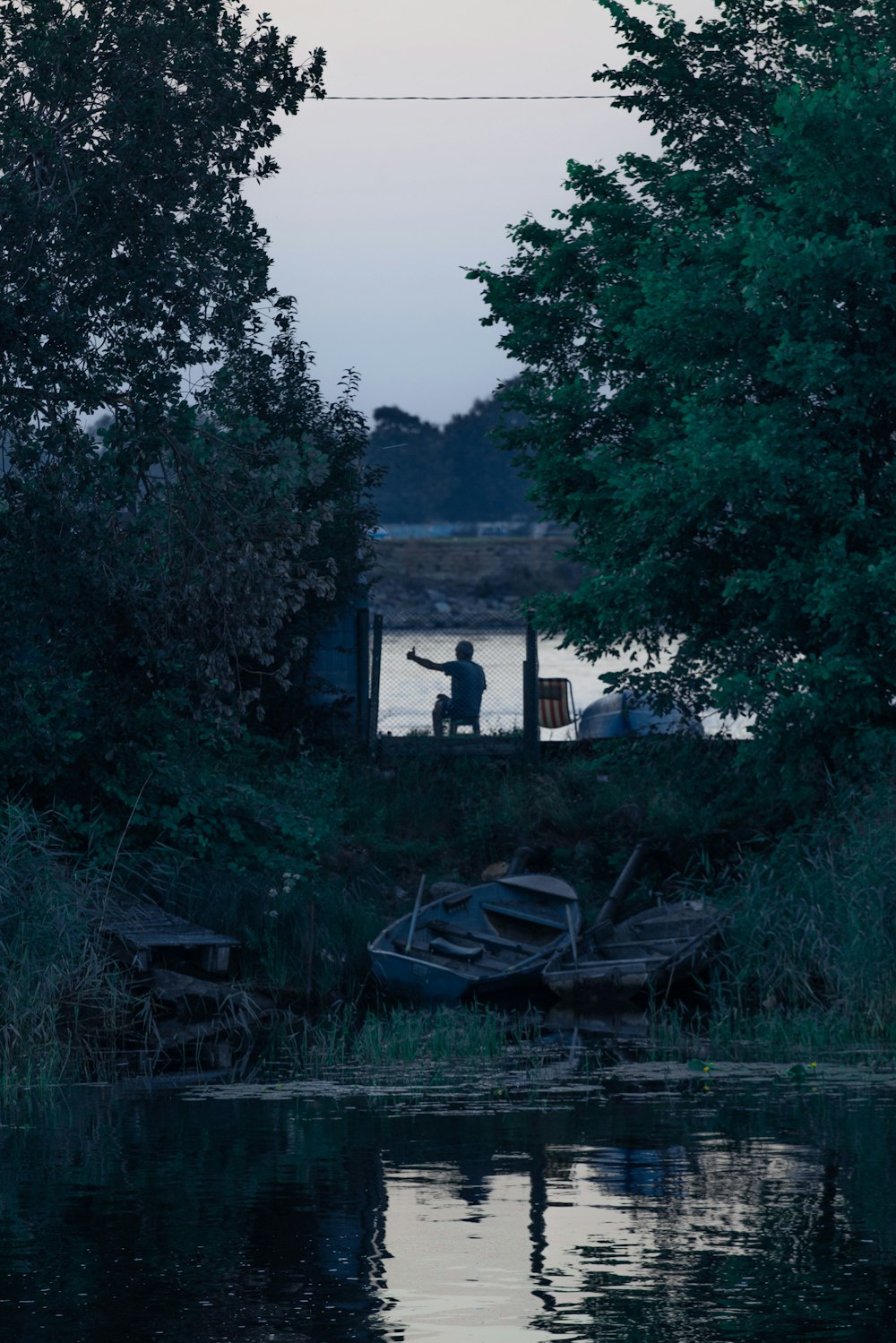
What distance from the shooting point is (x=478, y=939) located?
21.1 m

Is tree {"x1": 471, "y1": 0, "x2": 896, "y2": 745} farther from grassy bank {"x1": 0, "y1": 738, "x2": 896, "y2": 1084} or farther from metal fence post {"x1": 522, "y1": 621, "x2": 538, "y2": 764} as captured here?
metal fence post {"x1": 522, "y1": 621, "x2": 538, "y2": 764}

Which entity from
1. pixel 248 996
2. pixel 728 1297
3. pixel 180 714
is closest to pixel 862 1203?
pixel 728 1297

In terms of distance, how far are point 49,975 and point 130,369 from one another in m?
5.23

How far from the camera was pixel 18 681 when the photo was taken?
58.7ft

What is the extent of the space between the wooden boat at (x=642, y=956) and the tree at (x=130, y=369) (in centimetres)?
413

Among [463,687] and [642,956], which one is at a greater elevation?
[463,687]

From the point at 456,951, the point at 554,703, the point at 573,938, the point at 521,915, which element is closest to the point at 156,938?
the point at 456,951

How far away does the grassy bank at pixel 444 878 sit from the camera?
636 inches

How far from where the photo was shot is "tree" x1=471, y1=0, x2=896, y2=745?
19016 millimetres

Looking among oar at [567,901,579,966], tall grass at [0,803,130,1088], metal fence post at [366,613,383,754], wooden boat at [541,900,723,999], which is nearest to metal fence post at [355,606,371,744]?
metal fence post at [366,613,383,754]

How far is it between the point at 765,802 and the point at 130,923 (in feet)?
26.6

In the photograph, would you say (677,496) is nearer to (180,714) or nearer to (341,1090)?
(180,714)

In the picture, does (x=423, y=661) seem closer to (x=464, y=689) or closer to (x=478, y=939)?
(x=464, y=689)

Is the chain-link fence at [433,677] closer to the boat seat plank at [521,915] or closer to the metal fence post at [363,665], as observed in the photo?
the metal fence post at [363,665]
